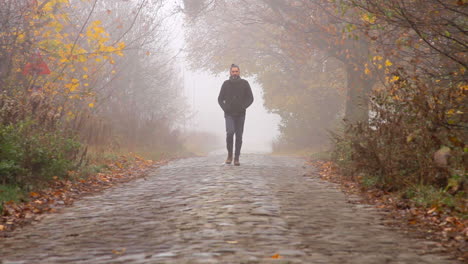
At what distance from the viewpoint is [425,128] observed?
8.40 meters

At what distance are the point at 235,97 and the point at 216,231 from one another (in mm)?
7802

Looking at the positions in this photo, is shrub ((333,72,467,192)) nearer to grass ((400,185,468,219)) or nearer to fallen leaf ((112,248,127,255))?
grass ((400,185,468,219))

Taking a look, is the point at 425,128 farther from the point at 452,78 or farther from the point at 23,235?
the point at 23,235

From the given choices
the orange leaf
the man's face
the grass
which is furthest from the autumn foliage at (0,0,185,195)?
the grass

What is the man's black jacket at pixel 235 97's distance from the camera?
1349cm

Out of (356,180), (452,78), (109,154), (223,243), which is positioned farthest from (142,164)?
(223,243)

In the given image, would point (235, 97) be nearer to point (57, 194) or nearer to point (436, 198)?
point (57, 194)

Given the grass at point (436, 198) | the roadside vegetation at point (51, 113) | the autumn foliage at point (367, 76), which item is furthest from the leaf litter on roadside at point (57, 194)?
the grass at point (436, 198)

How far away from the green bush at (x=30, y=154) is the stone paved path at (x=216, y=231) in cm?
98

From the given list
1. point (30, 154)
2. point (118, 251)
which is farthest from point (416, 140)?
point (30, 154)

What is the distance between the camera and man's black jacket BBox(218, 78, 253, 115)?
13.5 meters

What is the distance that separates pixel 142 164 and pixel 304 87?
1607 cm

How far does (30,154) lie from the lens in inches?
356

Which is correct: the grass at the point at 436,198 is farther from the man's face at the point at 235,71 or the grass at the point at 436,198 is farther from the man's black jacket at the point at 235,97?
the man's face at the point at 235,71
